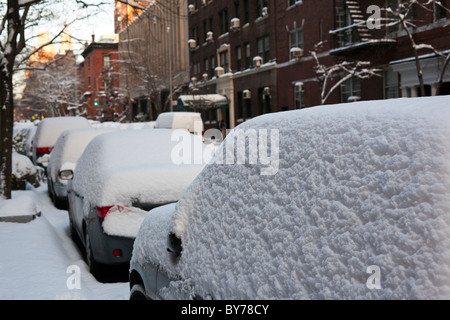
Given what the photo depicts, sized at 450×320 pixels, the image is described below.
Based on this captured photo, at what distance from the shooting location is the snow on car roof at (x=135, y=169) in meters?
6.33

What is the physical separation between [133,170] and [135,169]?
40mm

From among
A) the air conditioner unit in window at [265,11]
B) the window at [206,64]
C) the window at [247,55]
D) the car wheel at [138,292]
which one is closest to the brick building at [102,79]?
the window at [206,64]

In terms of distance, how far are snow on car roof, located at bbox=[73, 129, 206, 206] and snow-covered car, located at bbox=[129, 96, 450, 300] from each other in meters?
3.04

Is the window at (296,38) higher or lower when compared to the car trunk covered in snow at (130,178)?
higher

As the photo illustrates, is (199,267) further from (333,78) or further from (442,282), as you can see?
(333,78)

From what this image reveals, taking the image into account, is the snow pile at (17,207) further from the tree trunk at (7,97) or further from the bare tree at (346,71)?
the bare tree at (346,71)

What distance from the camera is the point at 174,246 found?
3.25 metres

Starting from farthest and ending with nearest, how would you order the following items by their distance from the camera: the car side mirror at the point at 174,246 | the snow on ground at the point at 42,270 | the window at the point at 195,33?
1. the window at the point at 195,33
2. the snow on ground at the point at 42,270
3. the car side mirror at the point at 174,246

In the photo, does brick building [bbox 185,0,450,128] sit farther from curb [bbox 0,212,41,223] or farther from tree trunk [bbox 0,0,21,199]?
curb [bbox 0,212,41,223]

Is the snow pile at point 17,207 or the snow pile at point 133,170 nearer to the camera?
the snow pile at point 133,170

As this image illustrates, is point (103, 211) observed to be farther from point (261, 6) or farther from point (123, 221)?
point (261, 6)

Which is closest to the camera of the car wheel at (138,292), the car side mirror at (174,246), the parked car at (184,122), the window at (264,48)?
the car side mirror at (174,246)

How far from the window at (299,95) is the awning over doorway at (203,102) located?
1026 centimetres

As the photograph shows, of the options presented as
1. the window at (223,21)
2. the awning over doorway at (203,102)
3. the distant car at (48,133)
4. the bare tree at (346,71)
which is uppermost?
the window at (223,21)
